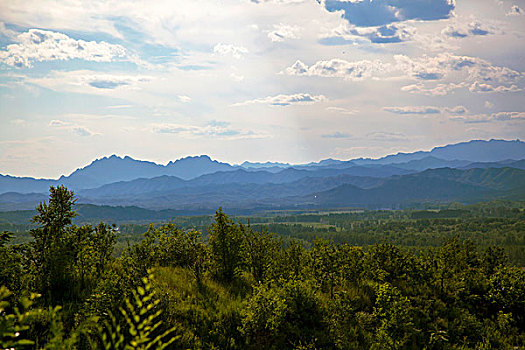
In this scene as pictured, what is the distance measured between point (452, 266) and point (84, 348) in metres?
18.3

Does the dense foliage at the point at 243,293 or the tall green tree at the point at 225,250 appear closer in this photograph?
the dense foliage at the point at 243,293

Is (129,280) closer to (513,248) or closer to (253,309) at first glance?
(253,309)

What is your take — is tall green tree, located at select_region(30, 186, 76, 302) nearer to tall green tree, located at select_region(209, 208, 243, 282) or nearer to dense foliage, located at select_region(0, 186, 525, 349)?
dense foliage, located at select_region(0, 186, 525, 349)

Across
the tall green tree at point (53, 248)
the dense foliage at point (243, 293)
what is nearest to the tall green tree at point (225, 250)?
the dense foliage at point (243, 293)

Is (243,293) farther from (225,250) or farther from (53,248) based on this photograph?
(53,248)

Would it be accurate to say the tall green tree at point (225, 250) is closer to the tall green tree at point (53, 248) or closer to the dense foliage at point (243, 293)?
the dense foliage at point (243, 293)

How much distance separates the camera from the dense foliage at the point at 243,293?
10.1 m

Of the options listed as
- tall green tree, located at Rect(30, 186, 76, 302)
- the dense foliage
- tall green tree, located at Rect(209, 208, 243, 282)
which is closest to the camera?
the dense foliage

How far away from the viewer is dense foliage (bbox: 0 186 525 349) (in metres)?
10.1

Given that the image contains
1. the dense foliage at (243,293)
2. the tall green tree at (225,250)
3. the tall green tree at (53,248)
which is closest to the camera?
the dense foliage at (243,293)

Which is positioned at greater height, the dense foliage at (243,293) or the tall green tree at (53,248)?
the tall green tree at (53,248)

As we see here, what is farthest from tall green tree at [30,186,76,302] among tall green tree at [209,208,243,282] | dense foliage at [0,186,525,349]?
tall green tree at [209,208,243,282]

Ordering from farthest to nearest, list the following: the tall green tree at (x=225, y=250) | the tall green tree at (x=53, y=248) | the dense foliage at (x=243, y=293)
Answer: the tall green tree at (x=225, y=250)
the tall green tree at (x=53, y=248)
the dense foliage at (x=243, y=293)

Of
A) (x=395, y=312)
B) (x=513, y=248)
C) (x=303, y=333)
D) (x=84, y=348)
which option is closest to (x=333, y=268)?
(x=395, y=312)
